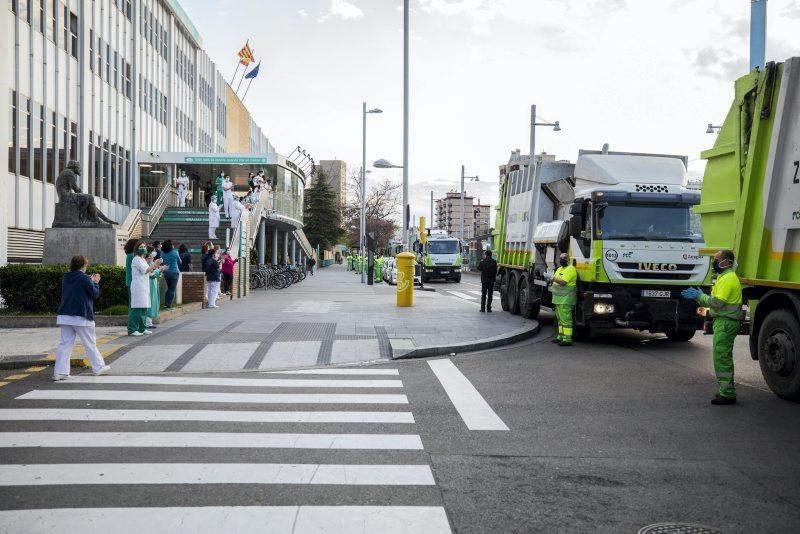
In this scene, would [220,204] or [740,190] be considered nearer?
[740,190]

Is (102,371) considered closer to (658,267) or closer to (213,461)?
(213,461)

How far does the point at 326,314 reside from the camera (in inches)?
685

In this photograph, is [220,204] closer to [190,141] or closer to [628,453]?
[190,141]

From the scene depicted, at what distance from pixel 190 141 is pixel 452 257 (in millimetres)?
20988

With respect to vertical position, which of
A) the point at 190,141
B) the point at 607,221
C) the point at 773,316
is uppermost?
the point at 190,141

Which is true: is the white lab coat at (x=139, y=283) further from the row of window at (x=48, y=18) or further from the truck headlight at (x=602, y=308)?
the row of window at (x=48, y=18)

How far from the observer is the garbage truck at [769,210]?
7.91 metres

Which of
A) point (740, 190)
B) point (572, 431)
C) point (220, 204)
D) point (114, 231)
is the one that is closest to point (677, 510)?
point (572, 431)

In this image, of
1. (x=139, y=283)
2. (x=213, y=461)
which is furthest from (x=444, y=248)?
(x=213, y=461)

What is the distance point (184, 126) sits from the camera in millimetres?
47906

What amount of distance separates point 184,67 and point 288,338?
4043cm

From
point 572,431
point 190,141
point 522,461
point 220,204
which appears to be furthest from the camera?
point 190,141

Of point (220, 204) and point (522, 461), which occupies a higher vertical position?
point (220, 204)

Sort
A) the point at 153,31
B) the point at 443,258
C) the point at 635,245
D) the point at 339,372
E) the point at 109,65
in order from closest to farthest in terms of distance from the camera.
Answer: the point at 339,372 < the point at 635,245 < the point at 109,65 < the point at 153,31 < the point at 443,258
